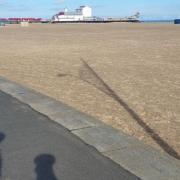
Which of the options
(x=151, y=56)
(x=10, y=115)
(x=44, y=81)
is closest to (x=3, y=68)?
(x=44, y=81)

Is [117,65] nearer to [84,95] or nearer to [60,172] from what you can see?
[84,95]

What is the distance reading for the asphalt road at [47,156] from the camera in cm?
520

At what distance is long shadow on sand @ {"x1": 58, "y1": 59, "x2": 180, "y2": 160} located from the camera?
6.49m

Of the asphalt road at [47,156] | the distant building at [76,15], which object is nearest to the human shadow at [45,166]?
the asphalt road at [47,156]

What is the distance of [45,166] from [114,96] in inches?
214

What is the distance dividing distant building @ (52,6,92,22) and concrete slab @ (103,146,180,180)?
181 metres

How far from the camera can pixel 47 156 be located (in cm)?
585

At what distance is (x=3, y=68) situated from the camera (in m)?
17.2

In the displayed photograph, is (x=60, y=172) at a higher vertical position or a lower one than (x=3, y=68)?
higher

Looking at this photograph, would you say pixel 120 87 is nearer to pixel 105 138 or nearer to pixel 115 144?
pixel 105 138

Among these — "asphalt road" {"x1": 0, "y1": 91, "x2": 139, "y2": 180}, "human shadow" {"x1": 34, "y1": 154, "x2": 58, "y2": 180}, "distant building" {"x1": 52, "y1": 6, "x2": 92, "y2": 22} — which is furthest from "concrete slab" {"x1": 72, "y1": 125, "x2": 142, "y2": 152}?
"distant building" {"x1": 52, "y1": 6, "x2": 92, "y2": 22}

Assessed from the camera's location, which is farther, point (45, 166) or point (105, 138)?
point (105, 138)

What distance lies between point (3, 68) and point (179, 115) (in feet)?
33.1

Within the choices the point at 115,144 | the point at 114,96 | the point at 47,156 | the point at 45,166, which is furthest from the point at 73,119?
the point at 114,96
